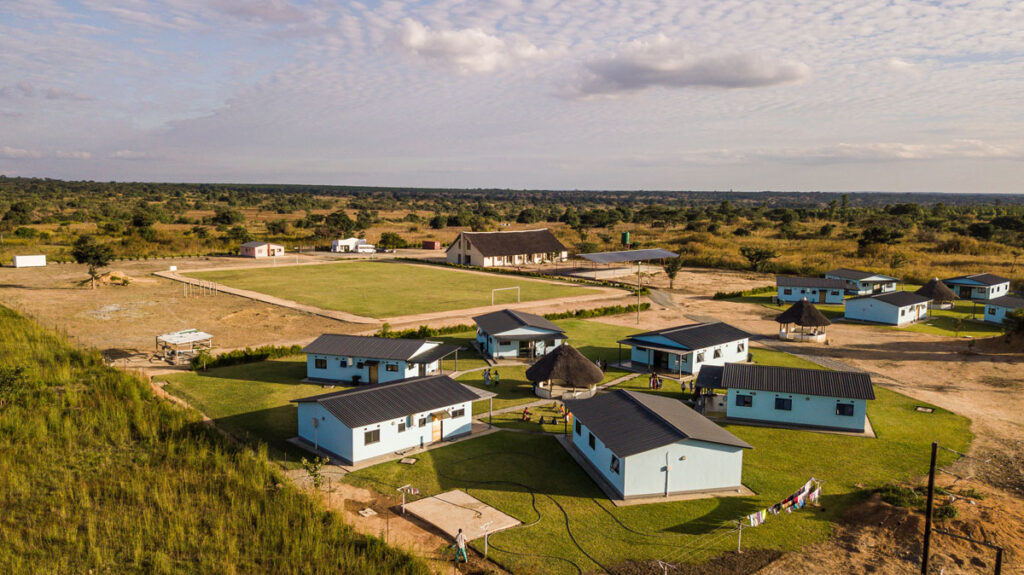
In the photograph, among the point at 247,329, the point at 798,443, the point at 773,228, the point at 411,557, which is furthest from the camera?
the point at 773,228

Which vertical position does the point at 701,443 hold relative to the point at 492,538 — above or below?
above

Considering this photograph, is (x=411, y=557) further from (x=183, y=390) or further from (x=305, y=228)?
(x=305, y=228)

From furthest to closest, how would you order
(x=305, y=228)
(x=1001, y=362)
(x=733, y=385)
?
(x=305, y=228)
(x=1001, y=362)
(x=733, y=385)

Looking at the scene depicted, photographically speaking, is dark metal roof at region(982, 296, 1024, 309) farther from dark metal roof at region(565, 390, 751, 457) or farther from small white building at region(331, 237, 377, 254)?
small white building at region(331, 237, 377, 254)

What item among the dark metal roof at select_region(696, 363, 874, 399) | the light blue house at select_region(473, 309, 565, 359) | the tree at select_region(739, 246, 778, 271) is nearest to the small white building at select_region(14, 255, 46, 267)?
the light blue house at select_region(473, 309, 565, 359)

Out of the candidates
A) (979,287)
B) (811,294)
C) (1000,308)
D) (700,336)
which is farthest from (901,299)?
(700,336)

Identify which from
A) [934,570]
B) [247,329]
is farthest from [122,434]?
[934,570]

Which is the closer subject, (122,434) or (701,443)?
(701,443)

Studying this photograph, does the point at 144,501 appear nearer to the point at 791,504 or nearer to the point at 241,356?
the point at 241,356
